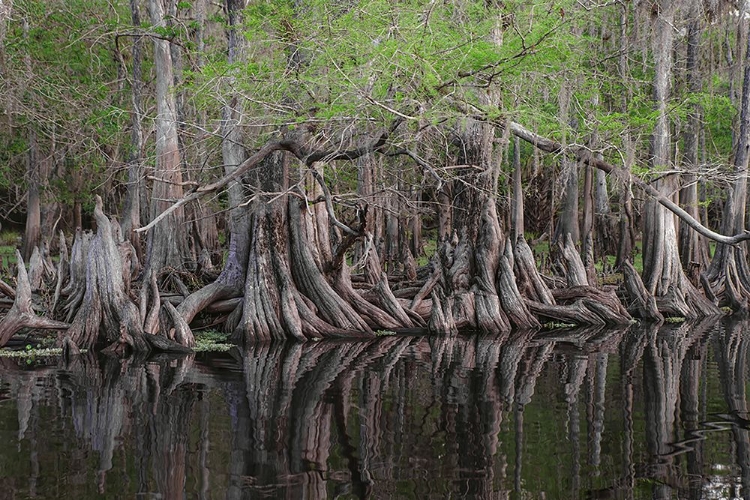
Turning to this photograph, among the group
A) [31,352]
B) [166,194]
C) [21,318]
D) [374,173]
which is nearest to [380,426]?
[31,352]

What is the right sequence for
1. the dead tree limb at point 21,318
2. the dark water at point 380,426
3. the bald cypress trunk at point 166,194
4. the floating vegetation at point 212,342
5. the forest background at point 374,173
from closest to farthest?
the dark water at point 380,426, the forest background at point 374,173, the dead tree limb at point 21,318, the floating vegetation at point 212,342, the bald cypress trunk at point 166,194

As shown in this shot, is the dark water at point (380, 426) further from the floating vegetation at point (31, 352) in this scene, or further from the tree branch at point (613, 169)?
the tree branch at point (613, 169)

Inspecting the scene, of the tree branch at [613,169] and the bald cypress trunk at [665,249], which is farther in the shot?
the bald cypress trunk at [665,249]

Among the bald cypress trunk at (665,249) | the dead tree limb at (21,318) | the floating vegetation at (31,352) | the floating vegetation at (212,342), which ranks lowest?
the floating vegetation at (31,352)

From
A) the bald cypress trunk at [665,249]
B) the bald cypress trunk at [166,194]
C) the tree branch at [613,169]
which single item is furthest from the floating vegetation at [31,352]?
the bald cypress trunk at [665,249]

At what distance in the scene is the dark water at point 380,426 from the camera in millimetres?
5266

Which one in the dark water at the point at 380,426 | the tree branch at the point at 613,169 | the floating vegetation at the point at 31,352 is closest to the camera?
the dark water at the point at 380,426

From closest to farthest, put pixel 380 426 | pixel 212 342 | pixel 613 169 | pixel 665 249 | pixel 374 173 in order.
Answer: pixel 380 426 < pixel 212 342 < pixel 613 169 < pixel 665 249 < pixel 374 173

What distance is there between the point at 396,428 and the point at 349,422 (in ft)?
1.43

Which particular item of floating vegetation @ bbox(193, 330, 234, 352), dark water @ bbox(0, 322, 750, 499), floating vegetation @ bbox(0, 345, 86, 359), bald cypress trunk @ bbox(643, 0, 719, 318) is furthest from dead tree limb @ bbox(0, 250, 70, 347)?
bald cypress trunk @ bbox(643, 0, 719, 318)

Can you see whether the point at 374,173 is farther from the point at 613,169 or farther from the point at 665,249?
the point at 665,249

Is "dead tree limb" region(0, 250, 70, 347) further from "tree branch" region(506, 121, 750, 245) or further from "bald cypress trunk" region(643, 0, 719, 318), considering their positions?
"bald cypress trunk" region(643, 0, 719, 318)

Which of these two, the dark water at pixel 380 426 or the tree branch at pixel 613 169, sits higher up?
the tree branch at pixel 613 169

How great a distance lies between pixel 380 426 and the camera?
22.5ft
